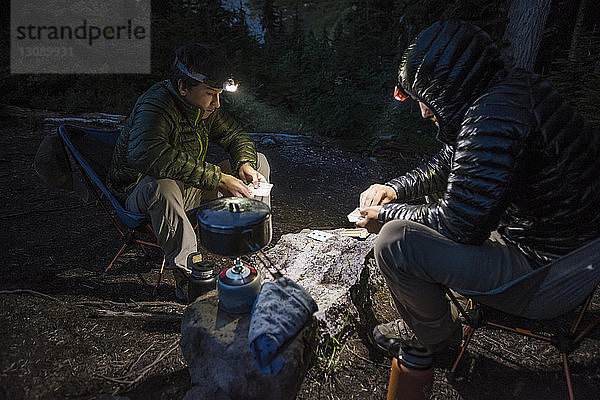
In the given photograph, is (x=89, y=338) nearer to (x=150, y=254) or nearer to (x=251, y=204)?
(x=150, y=254)

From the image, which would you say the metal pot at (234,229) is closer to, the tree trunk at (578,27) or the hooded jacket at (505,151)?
the hooded jacket at (505,151)

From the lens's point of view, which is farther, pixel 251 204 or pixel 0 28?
pixel 0 28

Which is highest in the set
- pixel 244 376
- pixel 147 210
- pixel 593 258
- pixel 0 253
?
pixel 593 258

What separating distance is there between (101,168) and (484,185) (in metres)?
2.97

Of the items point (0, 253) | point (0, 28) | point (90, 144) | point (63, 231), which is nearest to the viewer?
point (90, 144)

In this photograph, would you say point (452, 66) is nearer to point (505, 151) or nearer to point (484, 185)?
point (505, 151)

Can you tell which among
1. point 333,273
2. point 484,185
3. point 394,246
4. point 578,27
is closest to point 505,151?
point 484,185

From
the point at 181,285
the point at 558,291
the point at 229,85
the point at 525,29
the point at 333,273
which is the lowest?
the point at 181,285

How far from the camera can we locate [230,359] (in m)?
1.67

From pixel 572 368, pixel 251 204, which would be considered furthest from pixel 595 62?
pixel 251 204

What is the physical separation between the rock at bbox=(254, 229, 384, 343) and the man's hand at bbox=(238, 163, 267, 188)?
1.80 feet

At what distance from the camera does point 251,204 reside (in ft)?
5.89

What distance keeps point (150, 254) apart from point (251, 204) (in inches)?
84.1

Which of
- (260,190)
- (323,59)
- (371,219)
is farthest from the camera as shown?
(323,59)
